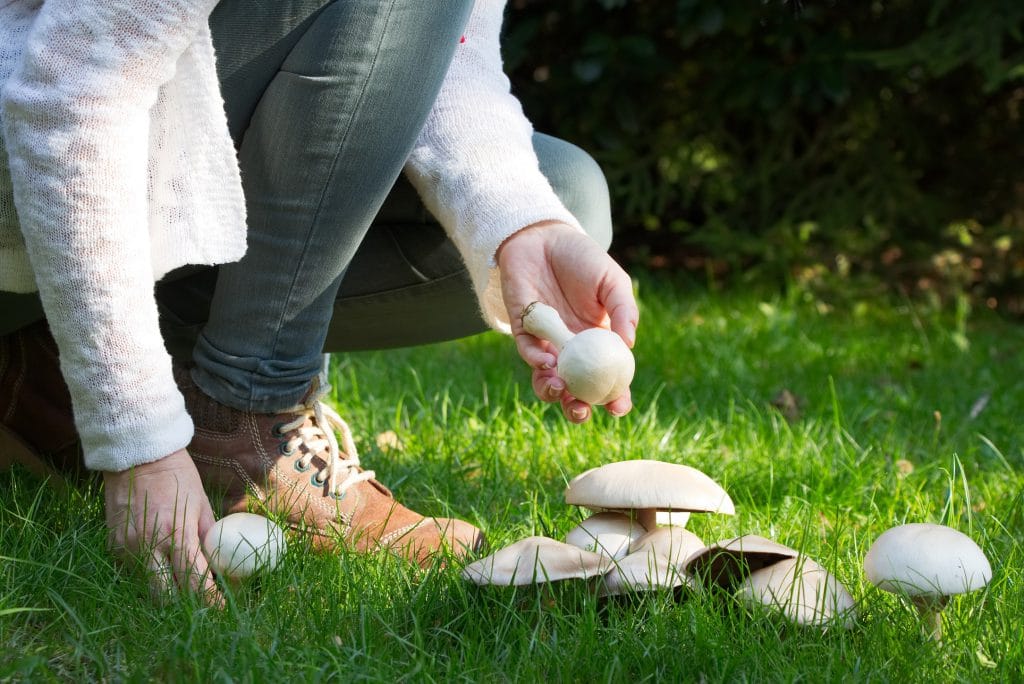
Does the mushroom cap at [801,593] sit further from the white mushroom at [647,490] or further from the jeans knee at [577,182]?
the jeans knee at [577,182]

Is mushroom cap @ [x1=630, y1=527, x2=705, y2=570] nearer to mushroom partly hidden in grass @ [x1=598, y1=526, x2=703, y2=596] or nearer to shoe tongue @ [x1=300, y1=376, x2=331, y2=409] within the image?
mushroom partly hidden in grass @ [x1=598, y1=526, x2=703, y2=596]

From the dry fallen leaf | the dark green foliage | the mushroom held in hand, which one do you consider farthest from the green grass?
the dark green foliage

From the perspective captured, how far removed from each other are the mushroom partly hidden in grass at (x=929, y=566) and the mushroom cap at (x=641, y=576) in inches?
8.7

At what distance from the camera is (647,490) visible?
1414mm

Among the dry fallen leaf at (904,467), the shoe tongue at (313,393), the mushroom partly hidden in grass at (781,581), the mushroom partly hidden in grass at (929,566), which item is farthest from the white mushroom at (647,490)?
the dry fallen leaf at (904,467)

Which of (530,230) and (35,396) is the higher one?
(530,230)

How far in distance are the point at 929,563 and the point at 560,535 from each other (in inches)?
20.4

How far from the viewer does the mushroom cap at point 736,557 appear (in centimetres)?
127

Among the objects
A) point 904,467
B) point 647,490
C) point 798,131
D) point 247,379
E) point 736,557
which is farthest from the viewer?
point 798,131

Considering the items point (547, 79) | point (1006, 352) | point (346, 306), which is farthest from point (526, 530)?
point (547, 79)

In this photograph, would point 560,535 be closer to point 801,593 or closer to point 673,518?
point 673,518

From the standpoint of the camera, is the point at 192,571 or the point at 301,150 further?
the point at 301,150

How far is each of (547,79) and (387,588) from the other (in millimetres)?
3173

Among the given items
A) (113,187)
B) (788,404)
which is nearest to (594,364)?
(113,187)
